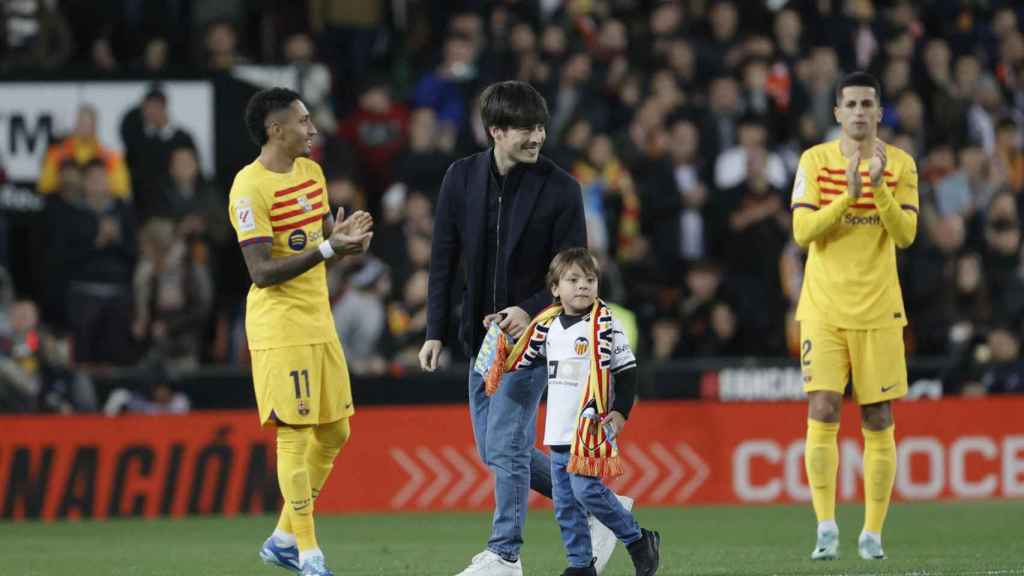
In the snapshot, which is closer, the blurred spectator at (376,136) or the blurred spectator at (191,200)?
the blurred spectator at (191,200)

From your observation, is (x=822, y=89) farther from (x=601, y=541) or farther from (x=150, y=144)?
(x=601, y=541)

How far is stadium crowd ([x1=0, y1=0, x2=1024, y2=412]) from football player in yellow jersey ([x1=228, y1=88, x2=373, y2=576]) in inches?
247

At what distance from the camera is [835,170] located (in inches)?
390

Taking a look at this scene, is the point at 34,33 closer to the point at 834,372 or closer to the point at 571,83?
the point at 571,83

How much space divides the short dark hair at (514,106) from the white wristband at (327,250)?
3.01 feet

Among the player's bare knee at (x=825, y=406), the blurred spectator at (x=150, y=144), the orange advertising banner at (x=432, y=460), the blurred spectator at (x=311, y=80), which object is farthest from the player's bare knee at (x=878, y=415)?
the blurred spectator at (x=311, y=80)

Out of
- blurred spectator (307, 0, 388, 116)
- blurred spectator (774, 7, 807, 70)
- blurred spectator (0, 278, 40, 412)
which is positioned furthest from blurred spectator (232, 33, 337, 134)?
blurred spectator (774, 7, 807, 70)

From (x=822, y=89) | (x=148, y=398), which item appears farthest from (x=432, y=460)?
(x=822, y=89)

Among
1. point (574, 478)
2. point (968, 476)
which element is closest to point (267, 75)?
point (968, 476)

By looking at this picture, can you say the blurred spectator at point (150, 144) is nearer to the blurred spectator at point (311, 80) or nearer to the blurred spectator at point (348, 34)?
the blurred spectator at point (311, 80)

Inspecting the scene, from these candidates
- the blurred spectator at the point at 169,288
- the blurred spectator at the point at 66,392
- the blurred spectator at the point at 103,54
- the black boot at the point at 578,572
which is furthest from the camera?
the blurred spectator at the point at 103,54

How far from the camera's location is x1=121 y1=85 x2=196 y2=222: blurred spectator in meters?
16.8

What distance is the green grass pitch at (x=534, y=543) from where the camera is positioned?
9797 mm

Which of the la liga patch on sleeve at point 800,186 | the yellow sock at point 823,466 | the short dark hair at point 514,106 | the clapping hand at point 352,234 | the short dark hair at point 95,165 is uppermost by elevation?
the short dark hair at point 514,106
